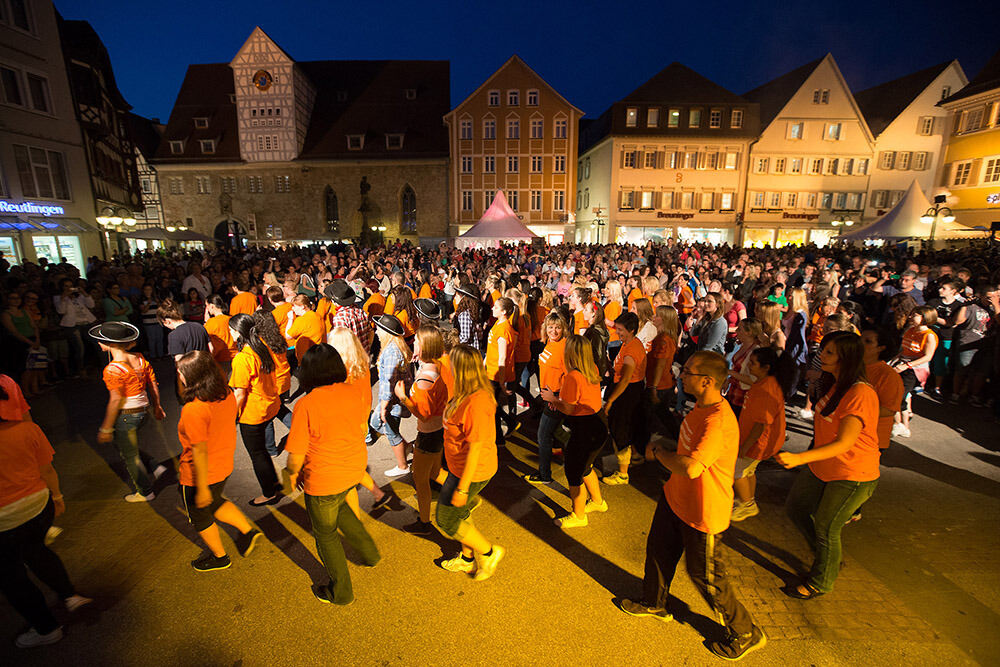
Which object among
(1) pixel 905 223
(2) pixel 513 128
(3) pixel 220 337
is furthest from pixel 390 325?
(2) pixel 513 128

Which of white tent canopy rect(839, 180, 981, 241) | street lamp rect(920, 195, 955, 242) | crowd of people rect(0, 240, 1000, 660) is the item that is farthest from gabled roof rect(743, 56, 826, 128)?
crowd of people rect(0, 240, 1000, 660)

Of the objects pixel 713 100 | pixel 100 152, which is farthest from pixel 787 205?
pixel 100 152

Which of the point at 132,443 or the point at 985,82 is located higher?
the point at 985,82

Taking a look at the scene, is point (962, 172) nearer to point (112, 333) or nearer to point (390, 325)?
point (390, 325)

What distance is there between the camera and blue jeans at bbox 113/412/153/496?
13.3 ft

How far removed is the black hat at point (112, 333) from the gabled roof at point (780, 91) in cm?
3888

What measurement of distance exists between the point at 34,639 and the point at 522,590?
3.21 metres

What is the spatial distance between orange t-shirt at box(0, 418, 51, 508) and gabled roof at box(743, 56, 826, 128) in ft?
130

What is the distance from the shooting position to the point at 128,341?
388cm

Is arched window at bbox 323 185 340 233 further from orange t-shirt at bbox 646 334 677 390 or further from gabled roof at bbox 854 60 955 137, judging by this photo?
gabled roof at bbox 854 60 955 137

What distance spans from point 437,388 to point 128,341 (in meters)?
2.74

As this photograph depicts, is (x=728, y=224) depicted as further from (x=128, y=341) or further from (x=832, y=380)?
(x=128, y=341)

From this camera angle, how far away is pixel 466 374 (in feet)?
10.1

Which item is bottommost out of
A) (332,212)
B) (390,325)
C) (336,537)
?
(336,537)
